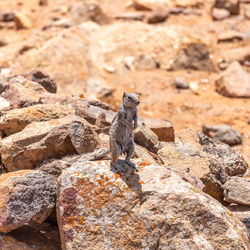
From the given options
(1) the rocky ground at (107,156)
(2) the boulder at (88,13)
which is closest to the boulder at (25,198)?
(1) the rocky ground at (107,156)

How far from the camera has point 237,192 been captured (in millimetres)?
7137

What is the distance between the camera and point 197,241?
17.3 ft

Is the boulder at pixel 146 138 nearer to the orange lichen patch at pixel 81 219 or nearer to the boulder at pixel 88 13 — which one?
the orange lichen patch at pixel 81 219

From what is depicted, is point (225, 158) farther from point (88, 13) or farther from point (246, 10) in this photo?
point (246, 10)

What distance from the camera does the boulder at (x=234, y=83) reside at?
1683cm

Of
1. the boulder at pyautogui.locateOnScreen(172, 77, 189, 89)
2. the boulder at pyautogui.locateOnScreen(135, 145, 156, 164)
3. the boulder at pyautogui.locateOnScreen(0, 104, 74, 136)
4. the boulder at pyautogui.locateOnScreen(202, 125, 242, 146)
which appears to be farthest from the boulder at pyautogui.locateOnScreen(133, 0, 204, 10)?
the boulder at pyautogui.locateOnScreen(135, 145, 156, 164)

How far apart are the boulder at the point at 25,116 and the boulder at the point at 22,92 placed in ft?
1.94

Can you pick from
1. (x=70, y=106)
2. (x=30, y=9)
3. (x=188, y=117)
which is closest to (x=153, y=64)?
(x=188, y=117)

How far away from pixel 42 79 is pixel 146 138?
3735 mm

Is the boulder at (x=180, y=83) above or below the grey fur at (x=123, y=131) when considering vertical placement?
below

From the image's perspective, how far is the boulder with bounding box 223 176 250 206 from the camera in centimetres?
706

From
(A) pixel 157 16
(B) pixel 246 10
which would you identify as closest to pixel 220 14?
(B) pixel 246 10

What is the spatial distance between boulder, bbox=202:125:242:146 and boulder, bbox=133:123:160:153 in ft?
19.0

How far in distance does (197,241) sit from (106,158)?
1.99 m
